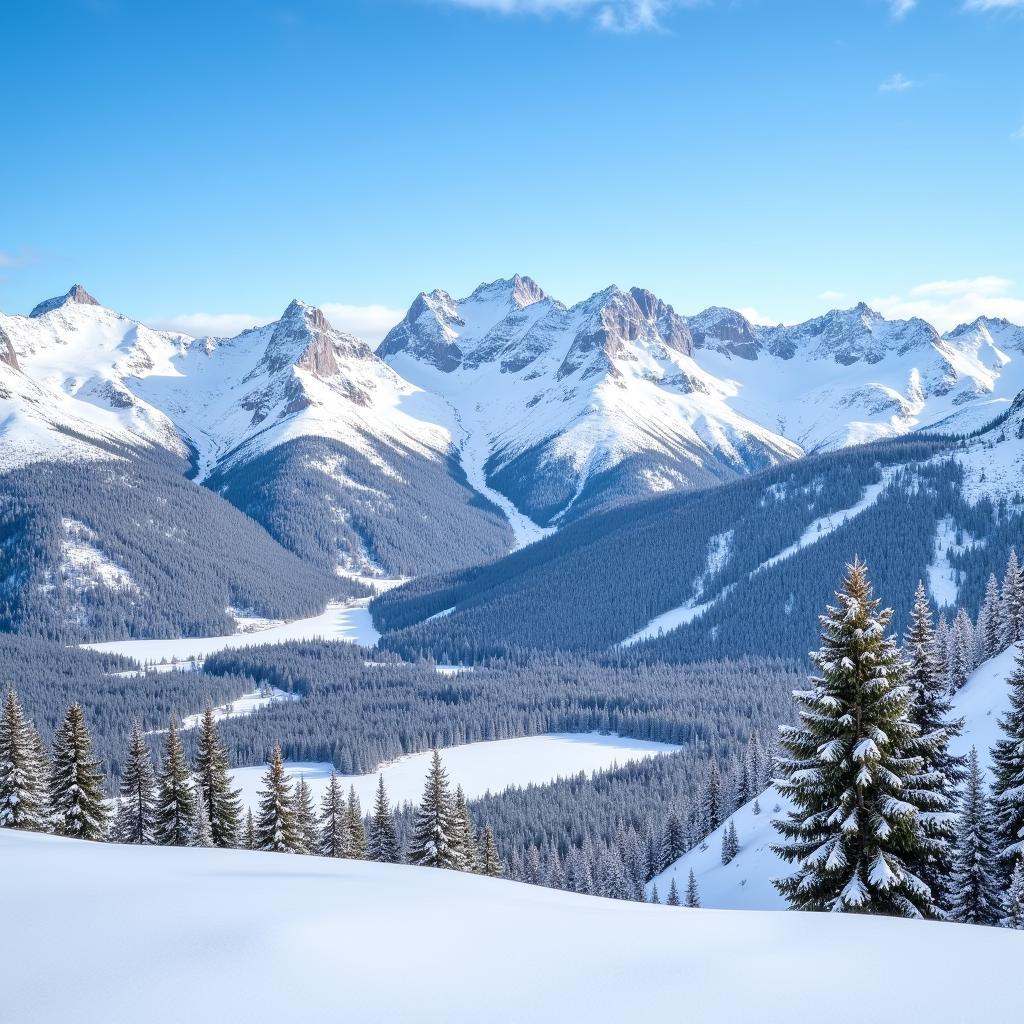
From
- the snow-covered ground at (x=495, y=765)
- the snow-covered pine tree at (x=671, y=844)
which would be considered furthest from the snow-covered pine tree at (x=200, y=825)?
the snow-covered ground at (x=495, y=765)

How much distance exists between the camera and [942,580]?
165625 millimetres

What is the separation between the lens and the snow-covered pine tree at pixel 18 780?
3731 centimetres

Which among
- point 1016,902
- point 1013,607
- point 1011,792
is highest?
point 1013,607

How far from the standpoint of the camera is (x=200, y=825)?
38812mm

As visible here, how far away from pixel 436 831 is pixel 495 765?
8503 centimetres

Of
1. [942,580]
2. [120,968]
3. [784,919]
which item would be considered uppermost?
[120,968]

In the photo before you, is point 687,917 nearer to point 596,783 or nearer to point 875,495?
point 596,783

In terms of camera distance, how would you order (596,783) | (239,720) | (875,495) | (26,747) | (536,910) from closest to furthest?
(536,910) < (26,747) < (596,783) < (239,720) < (875,495)

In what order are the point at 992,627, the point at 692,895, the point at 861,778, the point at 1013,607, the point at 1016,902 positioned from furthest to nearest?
the point at 992,627 < the point at 1013,607 < the point at 692,895 < the point at 1016,902 < the point at 861,778

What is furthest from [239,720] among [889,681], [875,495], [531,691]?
[875,495]

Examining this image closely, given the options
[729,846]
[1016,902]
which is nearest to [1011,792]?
[1016,902]

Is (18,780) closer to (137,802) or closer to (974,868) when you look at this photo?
(137,802)

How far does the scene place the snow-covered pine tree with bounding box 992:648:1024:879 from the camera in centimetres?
2628

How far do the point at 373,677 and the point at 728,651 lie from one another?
76.2m
